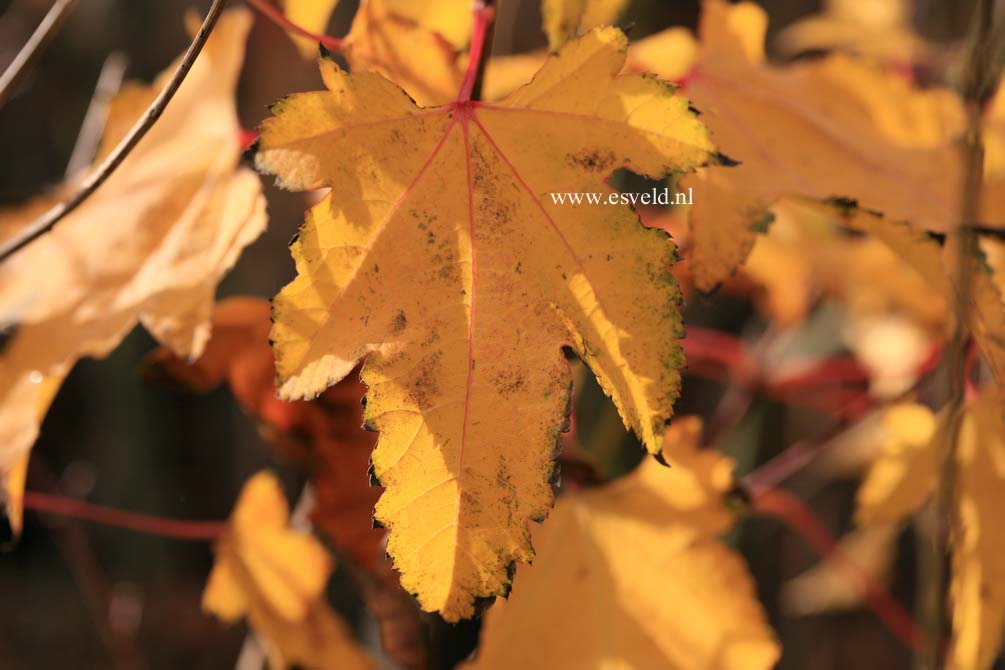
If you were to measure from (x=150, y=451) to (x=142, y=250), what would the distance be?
1486 mm

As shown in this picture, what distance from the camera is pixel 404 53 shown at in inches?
15.8

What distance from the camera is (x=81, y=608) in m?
1.78

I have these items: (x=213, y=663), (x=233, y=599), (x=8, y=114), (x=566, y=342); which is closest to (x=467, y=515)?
(x=566, y=342)

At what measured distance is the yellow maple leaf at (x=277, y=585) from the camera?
56 cm

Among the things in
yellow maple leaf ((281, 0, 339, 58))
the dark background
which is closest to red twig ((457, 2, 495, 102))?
yellow maple leaf ((281, 0, 339, 58))

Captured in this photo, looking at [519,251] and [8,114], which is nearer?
[519,251]

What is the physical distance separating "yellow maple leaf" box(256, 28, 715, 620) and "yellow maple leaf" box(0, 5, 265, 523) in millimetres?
73

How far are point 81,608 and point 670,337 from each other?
1.80 m

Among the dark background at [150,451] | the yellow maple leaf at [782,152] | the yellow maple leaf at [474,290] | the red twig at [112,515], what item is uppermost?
the yellow maple leaf at [474,290]

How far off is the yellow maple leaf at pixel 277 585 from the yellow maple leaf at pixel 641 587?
142 millimetres

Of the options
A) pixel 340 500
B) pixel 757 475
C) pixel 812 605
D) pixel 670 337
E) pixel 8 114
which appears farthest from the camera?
pixel 8 114

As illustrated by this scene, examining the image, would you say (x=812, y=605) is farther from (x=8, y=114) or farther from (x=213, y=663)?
(x=8, y=114)

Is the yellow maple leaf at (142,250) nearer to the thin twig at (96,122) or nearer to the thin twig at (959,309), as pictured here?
the thin twig at (96,122)

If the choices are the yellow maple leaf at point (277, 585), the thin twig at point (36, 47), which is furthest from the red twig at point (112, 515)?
the thin twig at point (36, 47)
